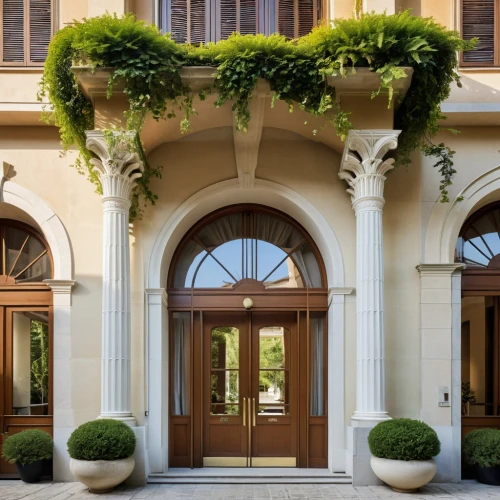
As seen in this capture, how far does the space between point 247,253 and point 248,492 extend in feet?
13.3

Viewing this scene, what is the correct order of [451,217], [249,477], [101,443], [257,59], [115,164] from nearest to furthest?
[101,443], [257,59], [115,164], [249,477], [451,217]

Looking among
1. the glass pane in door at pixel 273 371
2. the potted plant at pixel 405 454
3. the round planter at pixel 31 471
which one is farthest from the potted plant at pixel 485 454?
the round planter at pixel 31 471

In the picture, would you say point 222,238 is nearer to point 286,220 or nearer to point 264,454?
point 286,220

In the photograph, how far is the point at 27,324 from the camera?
10773mm

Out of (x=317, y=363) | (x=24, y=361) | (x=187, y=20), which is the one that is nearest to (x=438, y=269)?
(x=317, y=363)

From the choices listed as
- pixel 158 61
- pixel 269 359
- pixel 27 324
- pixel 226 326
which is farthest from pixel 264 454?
pixel 158 61

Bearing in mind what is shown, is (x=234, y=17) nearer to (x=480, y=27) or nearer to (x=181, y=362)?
(x=480, y=27)

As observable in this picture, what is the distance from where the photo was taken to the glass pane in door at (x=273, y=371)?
10867 mm

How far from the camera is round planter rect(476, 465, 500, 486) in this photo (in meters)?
9.55

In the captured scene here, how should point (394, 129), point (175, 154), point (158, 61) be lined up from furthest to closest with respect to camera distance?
point (175, 154) → point (394, 129) → point (158, 61)

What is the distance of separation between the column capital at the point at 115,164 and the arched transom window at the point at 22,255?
232 centimetres

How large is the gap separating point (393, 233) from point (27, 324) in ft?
20.9

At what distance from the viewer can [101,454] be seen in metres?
8.48

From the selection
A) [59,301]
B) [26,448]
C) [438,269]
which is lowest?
[26,448]
